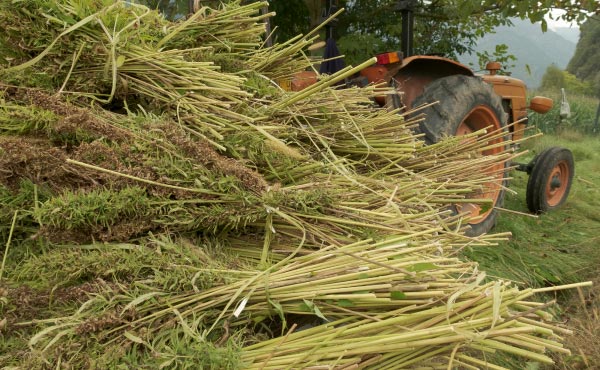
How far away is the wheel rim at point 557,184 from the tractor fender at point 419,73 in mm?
1727

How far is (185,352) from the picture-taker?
1012 mm

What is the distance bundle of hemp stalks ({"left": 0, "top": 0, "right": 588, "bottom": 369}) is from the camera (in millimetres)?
1041

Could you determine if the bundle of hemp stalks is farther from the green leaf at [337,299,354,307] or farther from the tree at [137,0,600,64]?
the tree at [137,0,600,64]

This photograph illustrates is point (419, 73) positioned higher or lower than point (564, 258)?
higher

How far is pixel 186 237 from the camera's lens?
123 cm

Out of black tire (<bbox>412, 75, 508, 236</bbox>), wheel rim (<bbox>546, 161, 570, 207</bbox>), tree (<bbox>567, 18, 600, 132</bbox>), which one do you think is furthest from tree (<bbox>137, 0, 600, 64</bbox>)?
tree (<bbox>567, 18, 600, 132</bbox>)

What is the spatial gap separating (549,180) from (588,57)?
127 feet

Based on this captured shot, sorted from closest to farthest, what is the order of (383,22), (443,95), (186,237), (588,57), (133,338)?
(133,338) < (186,237) < (443,95) < (383,22) < (588,57)

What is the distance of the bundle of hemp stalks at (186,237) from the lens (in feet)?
3.42

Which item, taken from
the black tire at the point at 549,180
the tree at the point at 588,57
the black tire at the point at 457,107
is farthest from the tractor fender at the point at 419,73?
the tree at the point at 588,57

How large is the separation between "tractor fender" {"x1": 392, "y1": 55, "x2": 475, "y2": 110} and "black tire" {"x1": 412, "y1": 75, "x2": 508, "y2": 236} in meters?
0.10

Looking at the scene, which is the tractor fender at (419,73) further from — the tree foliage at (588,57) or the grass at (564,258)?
the tree foliage at (588,57)

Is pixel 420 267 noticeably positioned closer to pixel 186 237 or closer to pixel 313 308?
pixel 313 308

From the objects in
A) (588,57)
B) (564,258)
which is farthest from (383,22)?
(588,57)
